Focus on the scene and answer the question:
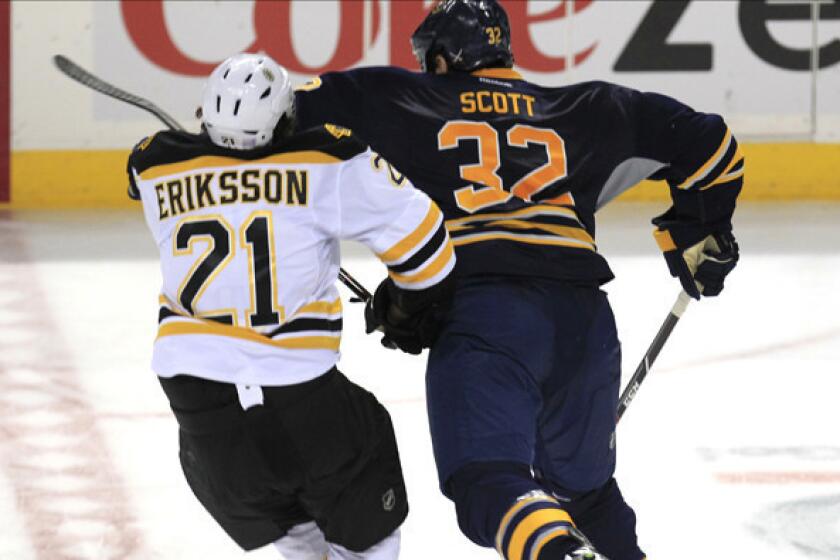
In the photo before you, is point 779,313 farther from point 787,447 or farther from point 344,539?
point 344,539

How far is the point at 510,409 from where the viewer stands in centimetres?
245

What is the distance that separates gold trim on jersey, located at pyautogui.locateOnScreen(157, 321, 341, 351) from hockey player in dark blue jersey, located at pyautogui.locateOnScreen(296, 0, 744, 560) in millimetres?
235

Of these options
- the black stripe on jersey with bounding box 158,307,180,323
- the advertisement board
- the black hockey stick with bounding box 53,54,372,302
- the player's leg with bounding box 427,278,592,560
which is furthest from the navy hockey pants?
the advertisement board

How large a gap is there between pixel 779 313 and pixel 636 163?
263 cm

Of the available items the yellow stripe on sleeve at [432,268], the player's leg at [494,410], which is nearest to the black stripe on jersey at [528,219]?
the player's leg at [494,410]

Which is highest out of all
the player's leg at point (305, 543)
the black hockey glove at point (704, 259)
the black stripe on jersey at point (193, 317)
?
the black stripe on jersey at point (193, 317)

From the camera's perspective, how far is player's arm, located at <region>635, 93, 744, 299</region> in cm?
280

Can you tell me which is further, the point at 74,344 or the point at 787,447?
the point at 74,344

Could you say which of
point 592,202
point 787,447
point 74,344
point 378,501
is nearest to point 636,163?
point 592,202

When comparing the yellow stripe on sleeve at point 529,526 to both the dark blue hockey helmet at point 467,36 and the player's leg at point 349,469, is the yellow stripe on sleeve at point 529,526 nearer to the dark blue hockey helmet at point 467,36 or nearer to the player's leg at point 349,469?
the player's leg at point 349,469

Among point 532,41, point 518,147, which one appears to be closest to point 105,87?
point 518,147

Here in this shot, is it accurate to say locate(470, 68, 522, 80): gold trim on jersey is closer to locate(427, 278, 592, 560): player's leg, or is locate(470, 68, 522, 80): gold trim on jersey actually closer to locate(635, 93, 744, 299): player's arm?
locate(635, 93, 744, 299): player's arm

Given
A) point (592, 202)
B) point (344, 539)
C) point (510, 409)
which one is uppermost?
point (592, 202)

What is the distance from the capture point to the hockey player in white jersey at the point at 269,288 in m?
2.31
